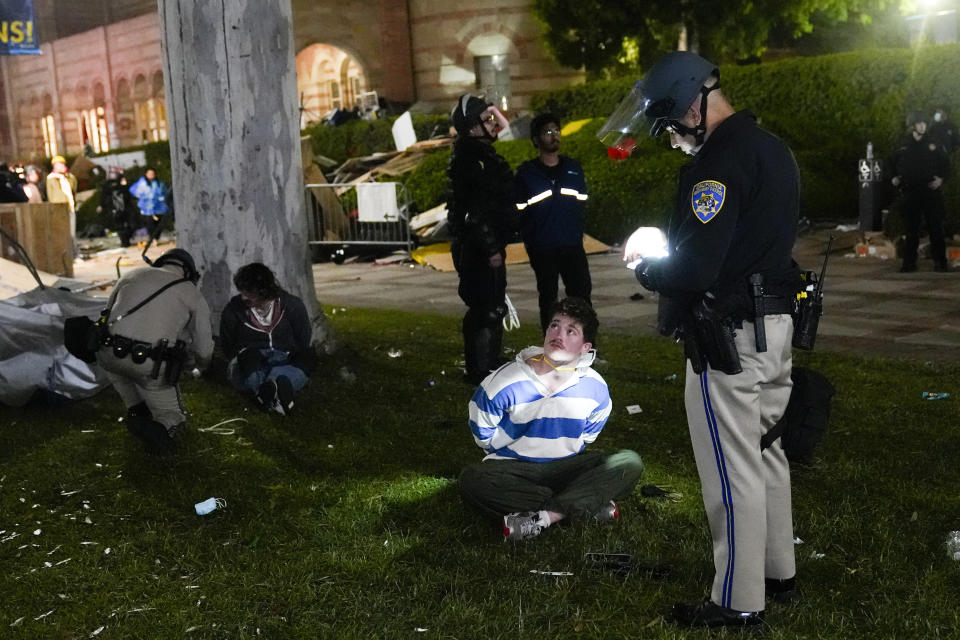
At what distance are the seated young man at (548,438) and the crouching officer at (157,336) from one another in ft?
7.46

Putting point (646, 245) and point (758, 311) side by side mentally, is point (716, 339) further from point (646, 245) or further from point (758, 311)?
point (646, 245)

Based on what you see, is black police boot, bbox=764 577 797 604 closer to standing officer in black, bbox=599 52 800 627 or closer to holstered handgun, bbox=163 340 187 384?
standing officer in black, bbox=599 52 800 627

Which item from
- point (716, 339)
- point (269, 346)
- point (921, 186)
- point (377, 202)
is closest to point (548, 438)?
point (716, 339)

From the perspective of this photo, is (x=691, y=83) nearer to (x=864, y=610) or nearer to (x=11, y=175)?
(x=864, y=610)

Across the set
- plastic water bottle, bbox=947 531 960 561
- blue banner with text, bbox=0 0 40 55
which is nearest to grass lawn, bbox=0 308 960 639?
plastic water bottle, bbox=947 531 960 561

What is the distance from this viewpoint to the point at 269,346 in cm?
675

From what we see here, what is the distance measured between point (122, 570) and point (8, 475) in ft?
6.11

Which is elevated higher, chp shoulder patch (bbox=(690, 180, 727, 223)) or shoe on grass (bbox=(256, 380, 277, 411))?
chp shoulder patch (bbox=(690, 180, 727, 223))

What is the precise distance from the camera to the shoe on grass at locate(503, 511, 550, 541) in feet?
14.5

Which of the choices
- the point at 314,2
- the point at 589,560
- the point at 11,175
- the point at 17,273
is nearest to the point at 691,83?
the point at 589,560

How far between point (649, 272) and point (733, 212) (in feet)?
1.19

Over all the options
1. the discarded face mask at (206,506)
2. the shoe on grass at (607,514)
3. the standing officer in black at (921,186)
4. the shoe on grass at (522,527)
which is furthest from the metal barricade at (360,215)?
the shoe on grass at (522,527)

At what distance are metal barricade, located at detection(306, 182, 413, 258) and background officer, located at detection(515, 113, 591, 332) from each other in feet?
30.6

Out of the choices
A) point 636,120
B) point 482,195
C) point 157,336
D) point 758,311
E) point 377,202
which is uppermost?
point 636,120
